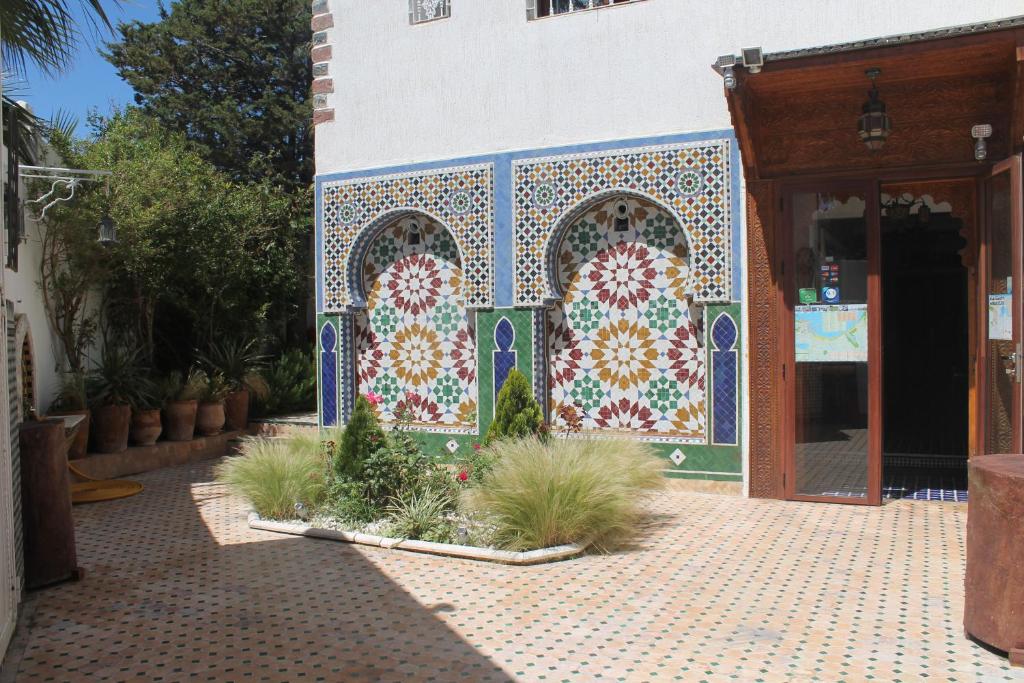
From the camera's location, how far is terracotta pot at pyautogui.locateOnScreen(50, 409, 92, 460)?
9.77 meters

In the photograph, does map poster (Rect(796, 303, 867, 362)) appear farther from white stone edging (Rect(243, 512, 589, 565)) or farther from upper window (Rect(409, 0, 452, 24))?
upper window (Rect(409, 0, 452, 24))

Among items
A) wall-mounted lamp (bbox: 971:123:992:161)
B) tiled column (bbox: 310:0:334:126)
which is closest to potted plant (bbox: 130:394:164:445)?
tiled column (bbox: 310:0:334:126)

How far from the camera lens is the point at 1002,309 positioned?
709 centimetres

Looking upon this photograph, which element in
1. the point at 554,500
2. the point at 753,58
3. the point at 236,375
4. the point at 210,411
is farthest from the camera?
the point at 236,375

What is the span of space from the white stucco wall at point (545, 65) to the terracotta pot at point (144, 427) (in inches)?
136

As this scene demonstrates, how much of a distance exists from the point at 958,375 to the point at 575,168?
566cm

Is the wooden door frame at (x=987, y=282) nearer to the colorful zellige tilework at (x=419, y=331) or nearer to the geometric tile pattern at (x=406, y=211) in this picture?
the geometric tile pattern at (x=406, y=211)

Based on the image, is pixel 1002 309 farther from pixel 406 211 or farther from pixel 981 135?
pixel 406 211

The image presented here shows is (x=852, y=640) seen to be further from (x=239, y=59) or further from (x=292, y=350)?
(x=239, y=59)

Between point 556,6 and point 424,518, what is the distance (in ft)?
17.5

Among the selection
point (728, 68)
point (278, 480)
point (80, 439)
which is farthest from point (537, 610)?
point (80, 439)

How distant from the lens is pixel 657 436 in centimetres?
867

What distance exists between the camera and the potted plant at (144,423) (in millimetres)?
10726

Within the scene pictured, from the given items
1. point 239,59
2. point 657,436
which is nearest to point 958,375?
point 657,436
